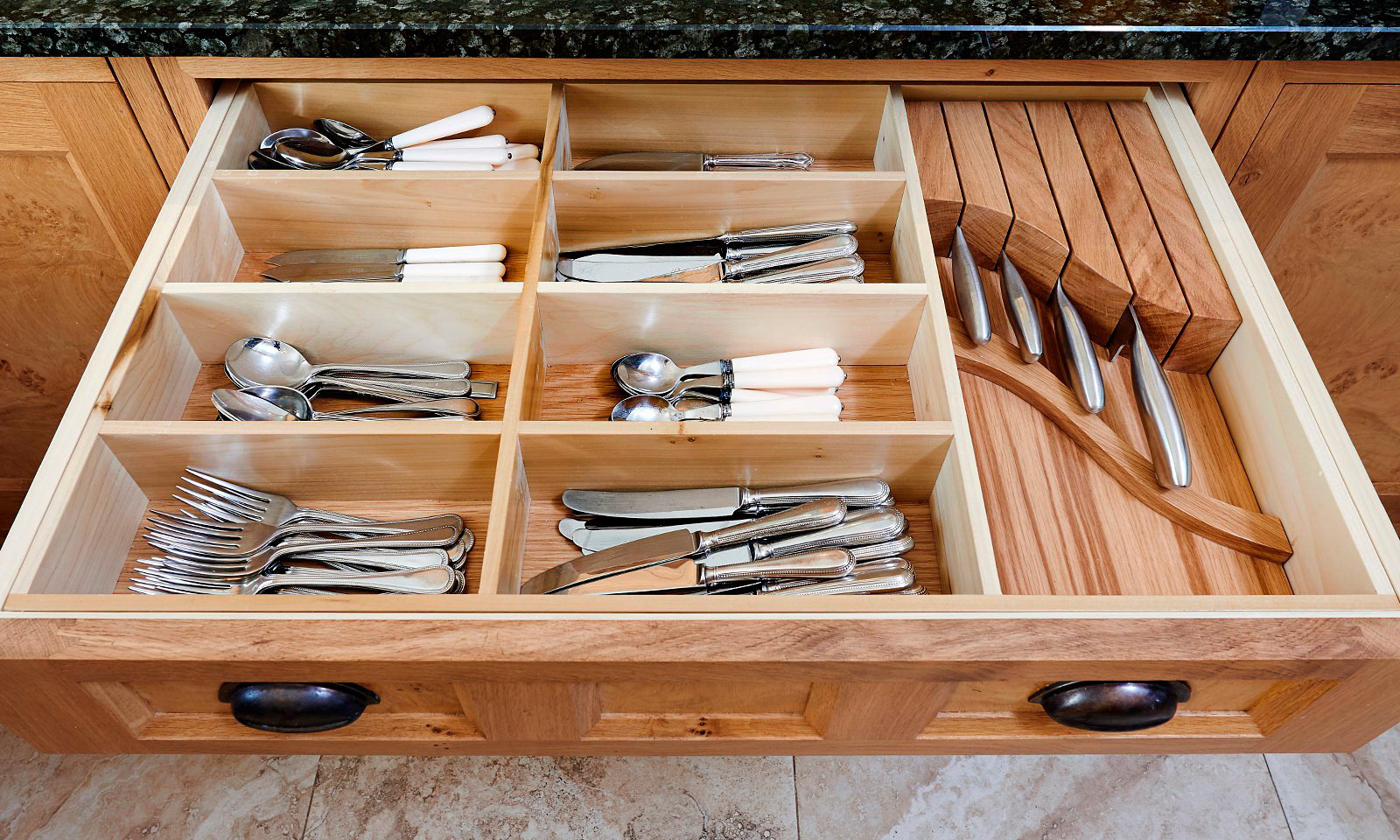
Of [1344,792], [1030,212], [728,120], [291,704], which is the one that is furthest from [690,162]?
[1344,792]

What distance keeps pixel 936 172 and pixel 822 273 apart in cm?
17

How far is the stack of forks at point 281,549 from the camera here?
0.80 metres

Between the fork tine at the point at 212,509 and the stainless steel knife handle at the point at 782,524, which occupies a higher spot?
the fork tine at the point at 212,509

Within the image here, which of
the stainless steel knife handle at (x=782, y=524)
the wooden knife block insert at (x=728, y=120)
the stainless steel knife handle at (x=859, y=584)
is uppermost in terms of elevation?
the wooden knife block insert at (x=728, y=120)

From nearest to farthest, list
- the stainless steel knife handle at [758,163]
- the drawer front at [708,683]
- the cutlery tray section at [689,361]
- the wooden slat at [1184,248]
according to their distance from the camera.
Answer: the drawer front at [708,683] → the cutlery tray section at [689,361] → the wooden slat at [1184,248] → the stainless steel knife handle at [758,163]

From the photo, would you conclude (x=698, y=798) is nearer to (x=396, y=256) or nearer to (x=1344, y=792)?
(x=396, y=256)

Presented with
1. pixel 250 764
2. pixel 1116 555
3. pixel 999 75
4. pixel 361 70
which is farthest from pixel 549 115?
pixel 250 764

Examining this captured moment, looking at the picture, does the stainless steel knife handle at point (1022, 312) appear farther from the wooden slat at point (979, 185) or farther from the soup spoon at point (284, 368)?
the soup spoon at point (284, 368)

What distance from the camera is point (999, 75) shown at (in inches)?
39.7

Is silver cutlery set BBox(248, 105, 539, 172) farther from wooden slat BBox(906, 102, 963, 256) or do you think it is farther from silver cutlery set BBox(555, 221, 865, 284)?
wooden slat BBox(906, 102, 963, 256)

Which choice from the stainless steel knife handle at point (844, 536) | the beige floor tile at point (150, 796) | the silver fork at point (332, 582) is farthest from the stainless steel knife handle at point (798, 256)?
the beige floor tile at point (150, 796)

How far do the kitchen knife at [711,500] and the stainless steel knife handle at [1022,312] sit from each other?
0.21 meters

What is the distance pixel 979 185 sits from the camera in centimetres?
99

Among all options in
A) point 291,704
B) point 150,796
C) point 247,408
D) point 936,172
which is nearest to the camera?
point 291,704
